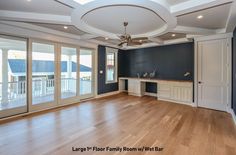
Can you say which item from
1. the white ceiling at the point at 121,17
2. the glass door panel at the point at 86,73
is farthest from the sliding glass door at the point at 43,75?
the white ceiling at the point at 121,17

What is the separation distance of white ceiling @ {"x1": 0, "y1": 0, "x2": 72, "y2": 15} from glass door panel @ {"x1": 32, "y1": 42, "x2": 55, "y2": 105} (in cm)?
147

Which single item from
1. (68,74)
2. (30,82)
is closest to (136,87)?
(68,74)

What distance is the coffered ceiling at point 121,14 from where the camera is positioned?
245 cm

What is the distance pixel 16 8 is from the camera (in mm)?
2930

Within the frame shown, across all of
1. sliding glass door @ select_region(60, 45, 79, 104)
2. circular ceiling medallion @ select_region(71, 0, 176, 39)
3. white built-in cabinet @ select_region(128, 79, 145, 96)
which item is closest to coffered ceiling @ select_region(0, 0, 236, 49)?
circular ceiling medallion @ select_region(71, 0, 176, 39)

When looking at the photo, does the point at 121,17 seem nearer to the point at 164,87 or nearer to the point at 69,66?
the point at 69,66

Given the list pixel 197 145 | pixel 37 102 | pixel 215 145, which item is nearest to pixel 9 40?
pixel 37 102

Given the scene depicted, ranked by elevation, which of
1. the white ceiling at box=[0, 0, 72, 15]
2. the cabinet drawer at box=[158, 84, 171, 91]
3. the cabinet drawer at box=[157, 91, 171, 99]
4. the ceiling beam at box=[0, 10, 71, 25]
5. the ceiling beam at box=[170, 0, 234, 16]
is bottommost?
the cabinet drawer at box=[157, 91, 171, 99]

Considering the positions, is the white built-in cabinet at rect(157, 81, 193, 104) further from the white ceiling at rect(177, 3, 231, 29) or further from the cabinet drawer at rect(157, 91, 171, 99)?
the white ceiling at rect(177, 3, 231, 29)

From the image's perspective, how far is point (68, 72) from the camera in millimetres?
5301

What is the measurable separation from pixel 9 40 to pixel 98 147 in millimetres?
3815

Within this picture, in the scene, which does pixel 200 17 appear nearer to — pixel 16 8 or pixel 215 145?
pixel 215 145

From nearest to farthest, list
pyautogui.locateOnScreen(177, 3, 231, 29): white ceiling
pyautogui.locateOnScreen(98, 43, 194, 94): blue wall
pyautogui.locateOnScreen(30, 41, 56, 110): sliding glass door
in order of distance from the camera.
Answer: pyautogui.locateOnScreen(177, 3, 231, 29): white ceiling < pyautogui.locateOnScreen(30, 41, 56, 110): sliding glass door < pyautogui.locateOnScreen(98, 43, 194, 94): blue wall

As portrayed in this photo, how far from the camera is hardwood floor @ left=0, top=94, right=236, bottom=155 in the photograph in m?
2.34
